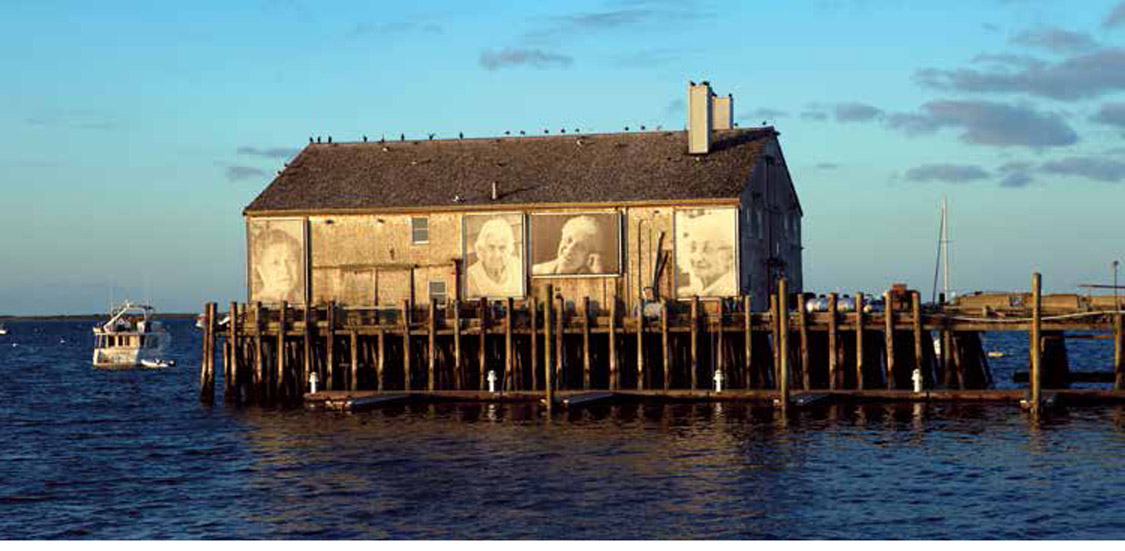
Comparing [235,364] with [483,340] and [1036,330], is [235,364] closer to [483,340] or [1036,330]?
[483,340]

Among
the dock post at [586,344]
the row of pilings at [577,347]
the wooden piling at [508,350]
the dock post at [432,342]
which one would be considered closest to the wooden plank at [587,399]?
the row of pilings at [577,347]

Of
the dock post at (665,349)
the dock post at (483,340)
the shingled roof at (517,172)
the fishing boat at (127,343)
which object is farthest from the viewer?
the fishing boat at (127,343)

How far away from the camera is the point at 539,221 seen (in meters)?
57.7

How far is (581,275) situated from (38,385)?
4100 centimetres

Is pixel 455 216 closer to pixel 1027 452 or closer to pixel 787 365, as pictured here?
pixel 787 365

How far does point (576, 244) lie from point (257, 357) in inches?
518

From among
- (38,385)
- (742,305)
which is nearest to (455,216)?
(742,305)

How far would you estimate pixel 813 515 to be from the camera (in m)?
30.2

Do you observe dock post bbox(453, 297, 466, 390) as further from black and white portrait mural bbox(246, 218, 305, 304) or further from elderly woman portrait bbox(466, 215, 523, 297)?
black and white portrait mural bbox(246, 218, 305, 304)

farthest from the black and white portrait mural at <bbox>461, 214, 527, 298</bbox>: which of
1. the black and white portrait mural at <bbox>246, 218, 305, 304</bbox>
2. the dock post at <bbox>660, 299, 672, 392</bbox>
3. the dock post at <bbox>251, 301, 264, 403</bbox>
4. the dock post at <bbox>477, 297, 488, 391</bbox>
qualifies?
the dock post at <bbox>251, 301, 264, 403</bbox>

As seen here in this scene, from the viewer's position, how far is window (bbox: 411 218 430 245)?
58812 mm

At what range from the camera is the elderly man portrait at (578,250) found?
57.1 m

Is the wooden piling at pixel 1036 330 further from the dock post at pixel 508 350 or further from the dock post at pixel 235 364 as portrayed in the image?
the dock post at pixel 235 364

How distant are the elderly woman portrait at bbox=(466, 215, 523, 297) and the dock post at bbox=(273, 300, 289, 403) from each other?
24.2 feet
